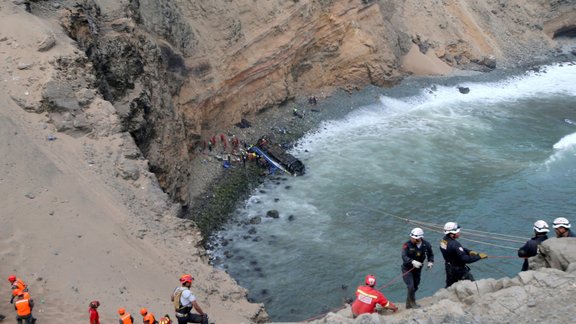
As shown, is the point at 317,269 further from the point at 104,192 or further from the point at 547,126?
the point at 547,126

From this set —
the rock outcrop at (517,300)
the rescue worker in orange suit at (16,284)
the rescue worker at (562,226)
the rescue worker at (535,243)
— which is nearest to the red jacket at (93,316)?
the rescue worker in orange suit at (16,284)

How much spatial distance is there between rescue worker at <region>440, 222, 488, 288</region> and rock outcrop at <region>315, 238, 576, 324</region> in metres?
0.51

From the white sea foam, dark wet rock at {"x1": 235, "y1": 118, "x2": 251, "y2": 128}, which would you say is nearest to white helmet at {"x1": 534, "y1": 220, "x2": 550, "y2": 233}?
dark wet rock at {"x1": 235, "y1": 118, "x2": 251, "y2": 128}

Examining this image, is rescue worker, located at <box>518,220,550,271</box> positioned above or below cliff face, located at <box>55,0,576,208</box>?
above

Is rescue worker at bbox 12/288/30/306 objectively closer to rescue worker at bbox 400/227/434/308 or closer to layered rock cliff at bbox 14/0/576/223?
layered rock cliff at bbox 14/0/576/223

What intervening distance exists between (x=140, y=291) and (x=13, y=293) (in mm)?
2681

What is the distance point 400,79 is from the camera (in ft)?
119

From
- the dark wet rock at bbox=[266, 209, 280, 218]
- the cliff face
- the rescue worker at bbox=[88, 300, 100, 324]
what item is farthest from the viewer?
the dark wet rock at bbox=[266, 209, 280, 218]

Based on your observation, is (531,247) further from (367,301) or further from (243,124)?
(243,124)

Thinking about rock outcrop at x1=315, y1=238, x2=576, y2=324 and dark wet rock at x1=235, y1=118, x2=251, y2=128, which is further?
dark wet rock at x1=235, y1=118, x2=251, y2=128

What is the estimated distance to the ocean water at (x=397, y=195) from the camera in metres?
19.5

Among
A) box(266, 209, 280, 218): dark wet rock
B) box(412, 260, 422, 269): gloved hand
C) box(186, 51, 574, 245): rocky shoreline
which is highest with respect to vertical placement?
box(412, 260, 422, 269): gloved hand

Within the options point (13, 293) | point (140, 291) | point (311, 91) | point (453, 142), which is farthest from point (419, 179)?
point (13, 293)

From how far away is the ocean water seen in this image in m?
19.5
